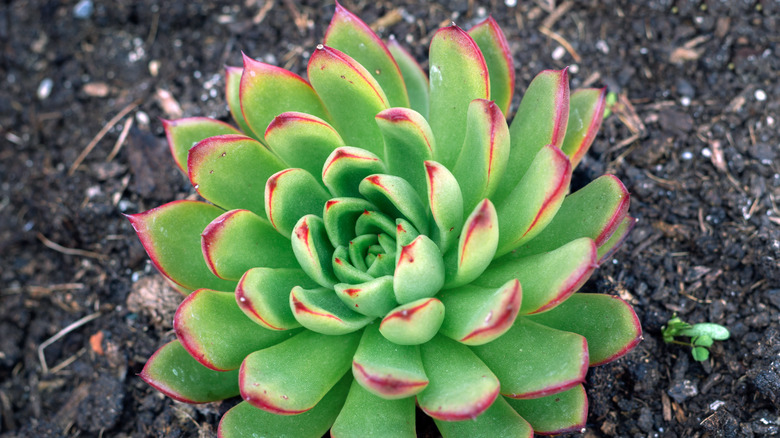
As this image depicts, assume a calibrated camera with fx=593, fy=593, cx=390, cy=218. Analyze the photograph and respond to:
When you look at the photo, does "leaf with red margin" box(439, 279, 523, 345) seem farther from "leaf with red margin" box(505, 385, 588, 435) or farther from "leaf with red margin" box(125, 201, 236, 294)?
"leaf with red margin" box(125, 201, 236, 294)

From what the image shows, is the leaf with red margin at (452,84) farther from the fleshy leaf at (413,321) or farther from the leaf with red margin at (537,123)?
the fleshy leaf at (413,321)

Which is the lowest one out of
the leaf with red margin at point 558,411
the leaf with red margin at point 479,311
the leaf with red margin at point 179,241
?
the leaf with red margin at point 558,411

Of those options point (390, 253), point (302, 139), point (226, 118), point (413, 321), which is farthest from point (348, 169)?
point (226, 118)

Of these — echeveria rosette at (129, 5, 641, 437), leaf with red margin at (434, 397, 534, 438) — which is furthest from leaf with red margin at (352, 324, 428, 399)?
leaf with red margin at (434, 397, 534, 438)

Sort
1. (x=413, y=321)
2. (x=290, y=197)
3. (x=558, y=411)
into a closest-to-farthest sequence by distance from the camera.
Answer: (x=413, y=321)
(x=558, y=411)
(x=290, y=197)

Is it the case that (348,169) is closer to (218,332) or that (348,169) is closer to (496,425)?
(218,332)

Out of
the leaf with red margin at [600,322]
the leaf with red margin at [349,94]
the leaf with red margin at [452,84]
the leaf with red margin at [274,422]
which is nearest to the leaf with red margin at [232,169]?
the leaf with red margin at [349,94]
